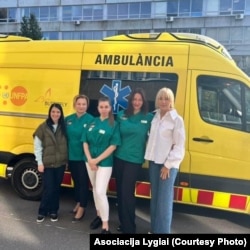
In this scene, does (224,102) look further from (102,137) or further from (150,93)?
(102,137)

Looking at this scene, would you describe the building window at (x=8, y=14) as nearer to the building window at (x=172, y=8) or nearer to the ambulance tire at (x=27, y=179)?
the building window at (x=172, y=8)

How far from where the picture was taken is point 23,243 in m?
3.90

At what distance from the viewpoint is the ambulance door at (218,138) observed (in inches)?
174

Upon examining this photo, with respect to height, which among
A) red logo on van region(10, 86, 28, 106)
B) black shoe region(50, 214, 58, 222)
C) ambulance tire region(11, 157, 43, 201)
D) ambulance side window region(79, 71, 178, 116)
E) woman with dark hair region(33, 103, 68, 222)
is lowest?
black shoe region(50, 214, 58, 222)

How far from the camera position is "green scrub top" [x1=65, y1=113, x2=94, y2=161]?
4488 millimetres

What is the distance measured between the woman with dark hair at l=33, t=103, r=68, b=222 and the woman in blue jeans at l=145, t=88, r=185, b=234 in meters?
1.24

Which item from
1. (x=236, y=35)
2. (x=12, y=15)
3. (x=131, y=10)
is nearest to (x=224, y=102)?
(x=236, y=35)

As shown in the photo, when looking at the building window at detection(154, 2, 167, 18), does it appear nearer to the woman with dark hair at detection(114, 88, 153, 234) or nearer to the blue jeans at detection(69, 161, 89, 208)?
the blue jeans at detection(69, 161, 89, 208)

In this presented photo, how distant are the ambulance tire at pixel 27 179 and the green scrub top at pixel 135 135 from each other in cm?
189

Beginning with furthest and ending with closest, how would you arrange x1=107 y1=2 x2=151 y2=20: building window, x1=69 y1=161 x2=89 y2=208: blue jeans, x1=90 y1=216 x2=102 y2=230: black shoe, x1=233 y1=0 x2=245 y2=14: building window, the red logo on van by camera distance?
x1=107 y1=2 x2=151 y2=20: building window
x1=233 y1=0 x2=245 y2=14: building window
the red logo on van
x1=69 y1=161 x2=89 y2=208: blue jeans
x1=90 y1=216 x2=102 y2=230: black shoe

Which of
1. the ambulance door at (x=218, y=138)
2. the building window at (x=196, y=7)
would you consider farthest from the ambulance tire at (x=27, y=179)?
the building window at (x=196, y=7)

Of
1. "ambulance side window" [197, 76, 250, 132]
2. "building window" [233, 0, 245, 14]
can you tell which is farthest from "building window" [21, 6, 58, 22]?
"ambulance side window" [197, 76, 250, 132]

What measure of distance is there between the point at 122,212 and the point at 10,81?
2716mm

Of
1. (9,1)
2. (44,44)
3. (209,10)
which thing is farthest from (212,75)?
(9,1)
